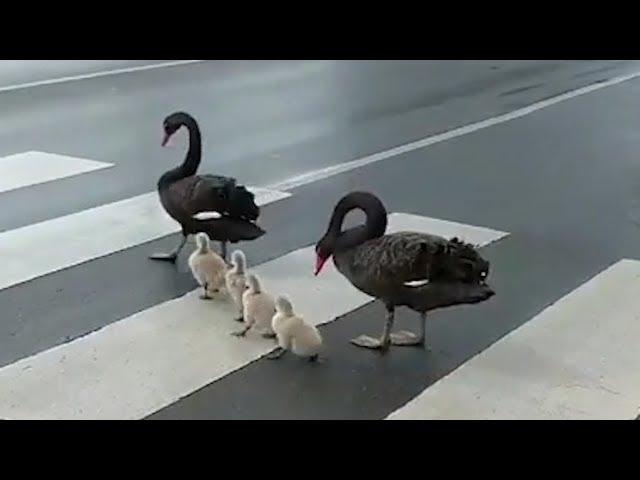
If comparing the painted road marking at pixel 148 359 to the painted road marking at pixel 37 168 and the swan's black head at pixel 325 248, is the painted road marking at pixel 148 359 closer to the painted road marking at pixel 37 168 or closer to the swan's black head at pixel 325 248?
the swan's black head at pixel 325 248

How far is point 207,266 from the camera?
10.4ft

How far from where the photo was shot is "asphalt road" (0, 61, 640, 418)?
111 inches

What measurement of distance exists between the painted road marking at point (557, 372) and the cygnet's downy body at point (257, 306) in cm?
54

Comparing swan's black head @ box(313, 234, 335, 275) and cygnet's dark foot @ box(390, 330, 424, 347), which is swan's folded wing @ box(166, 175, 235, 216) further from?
cygnet's dark foot @ box(390, 330, 424, 347)

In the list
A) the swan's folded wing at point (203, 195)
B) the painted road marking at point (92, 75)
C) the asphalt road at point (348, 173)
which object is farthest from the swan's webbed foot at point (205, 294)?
the painted road marking at point (92, 75)

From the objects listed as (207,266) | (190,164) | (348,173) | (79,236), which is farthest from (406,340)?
(348,173)

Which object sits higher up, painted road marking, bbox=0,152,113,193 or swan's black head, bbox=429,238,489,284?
swan's black head, bbox=429,238,489,284

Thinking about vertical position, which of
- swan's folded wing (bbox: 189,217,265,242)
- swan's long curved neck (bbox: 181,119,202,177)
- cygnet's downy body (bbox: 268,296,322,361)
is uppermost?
swan's long curved neck (bbox: 181,119,202,177)

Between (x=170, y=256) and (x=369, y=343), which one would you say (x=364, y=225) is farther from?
(x=170, y=256)

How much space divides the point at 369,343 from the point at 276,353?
0.27m

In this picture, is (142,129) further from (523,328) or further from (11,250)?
(523,328)

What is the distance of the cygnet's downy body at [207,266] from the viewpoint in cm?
318

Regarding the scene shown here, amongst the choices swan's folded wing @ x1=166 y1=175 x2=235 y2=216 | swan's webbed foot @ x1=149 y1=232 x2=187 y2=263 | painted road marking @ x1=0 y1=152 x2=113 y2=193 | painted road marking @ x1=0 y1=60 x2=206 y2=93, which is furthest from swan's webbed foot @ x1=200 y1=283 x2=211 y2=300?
painted road marking @ x1=0 y1=60 x2=206 y2=93
